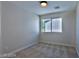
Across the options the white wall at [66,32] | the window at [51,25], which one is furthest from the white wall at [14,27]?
the white wall at [66,32]

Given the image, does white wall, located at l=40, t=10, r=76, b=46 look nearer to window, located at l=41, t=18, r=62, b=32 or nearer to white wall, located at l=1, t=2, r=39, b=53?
window, located at l=41, t=18, r=62, b=32

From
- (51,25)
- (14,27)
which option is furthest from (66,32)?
(14,27)

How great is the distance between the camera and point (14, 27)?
132 inches

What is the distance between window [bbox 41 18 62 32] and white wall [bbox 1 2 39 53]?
A: 153 centimetres

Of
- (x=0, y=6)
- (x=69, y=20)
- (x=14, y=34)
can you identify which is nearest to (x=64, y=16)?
(x=69, y=20)

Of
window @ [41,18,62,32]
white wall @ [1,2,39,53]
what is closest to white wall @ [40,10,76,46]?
window @ [41,18,62,32]

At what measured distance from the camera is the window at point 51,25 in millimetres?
5195

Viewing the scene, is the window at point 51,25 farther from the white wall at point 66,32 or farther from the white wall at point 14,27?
the white wall at point 14,27

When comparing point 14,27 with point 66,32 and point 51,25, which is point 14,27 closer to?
point 51,25

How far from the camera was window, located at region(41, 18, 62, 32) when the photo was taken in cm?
520

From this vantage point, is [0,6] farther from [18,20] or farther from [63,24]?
[63,24]

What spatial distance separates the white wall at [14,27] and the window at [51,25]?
1529mm

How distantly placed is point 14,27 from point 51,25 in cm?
284

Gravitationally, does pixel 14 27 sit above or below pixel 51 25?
below
